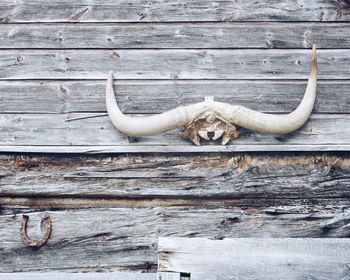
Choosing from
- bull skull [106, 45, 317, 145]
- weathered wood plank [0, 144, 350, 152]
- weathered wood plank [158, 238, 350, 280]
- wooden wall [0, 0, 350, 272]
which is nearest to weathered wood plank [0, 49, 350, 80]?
wooden wall [0, 0, 350, 272]

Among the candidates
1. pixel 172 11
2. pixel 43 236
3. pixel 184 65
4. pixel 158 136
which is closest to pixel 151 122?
pixel 158 136

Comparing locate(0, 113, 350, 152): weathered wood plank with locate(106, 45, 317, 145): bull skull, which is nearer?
locate(106, 45, 317, 145): bull skull

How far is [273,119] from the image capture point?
2.73 metres

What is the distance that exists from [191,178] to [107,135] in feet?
1.88

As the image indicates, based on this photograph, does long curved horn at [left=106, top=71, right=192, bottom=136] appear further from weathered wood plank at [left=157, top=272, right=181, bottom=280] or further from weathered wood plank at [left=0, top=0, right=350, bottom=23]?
weathered wood plank at [left=157, top=272, right=181, bottom=280]

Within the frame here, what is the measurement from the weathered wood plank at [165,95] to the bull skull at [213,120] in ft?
0.38

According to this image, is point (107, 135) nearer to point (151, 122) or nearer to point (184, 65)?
point (151, 122)

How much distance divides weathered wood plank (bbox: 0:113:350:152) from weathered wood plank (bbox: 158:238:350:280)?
0.58 m

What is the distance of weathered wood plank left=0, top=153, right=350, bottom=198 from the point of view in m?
2.87

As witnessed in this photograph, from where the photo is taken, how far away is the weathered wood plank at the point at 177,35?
298cm

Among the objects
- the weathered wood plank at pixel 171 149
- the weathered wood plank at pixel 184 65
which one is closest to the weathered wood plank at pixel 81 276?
the weathered wood plank at pixel 171 149

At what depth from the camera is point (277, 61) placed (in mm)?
2967

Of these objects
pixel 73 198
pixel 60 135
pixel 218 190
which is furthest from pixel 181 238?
pixel 60 135

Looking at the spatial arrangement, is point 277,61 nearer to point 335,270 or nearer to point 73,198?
point 335,270
